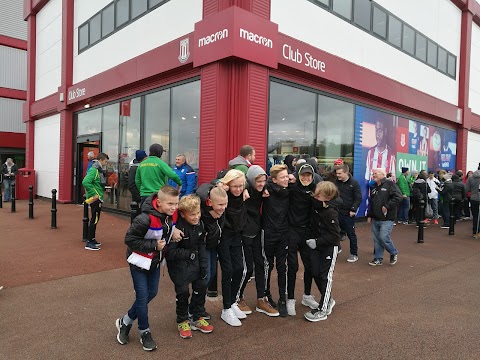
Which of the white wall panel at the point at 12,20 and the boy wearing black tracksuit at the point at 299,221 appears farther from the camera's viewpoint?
the white wall panel at the point at 12,20

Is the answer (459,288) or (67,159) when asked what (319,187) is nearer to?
(459,288)

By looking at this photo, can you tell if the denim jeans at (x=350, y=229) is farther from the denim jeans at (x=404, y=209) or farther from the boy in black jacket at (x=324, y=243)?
the denim jeans at (x=404, y=209)

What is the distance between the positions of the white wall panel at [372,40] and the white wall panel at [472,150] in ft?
9.26

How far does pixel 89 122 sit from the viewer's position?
13820 mm

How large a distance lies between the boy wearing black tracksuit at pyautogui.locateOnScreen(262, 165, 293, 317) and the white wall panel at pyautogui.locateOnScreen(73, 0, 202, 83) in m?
5.69

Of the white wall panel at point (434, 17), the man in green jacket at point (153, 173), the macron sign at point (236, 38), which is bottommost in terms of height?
the man in green jacket at point (153, 173)

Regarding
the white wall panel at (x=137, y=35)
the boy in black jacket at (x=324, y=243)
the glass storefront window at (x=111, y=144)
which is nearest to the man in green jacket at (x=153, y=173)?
the boy in black jacket at (x=324, y=243)

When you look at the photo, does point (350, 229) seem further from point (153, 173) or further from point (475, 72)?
point (475, 72)

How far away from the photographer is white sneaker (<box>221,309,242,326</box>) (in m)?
3.97

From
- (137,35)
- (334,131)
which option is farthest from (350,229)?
(137,35)

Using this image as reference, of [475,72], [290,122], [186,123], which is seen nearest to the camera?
[186,123]

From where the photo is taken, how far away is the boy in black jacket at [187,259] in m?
3.56

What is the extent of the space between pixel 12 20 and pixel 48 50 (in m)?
9.45

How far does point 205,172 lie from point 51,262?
3.46m
